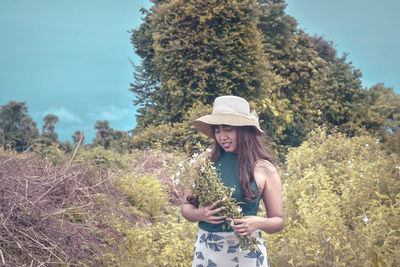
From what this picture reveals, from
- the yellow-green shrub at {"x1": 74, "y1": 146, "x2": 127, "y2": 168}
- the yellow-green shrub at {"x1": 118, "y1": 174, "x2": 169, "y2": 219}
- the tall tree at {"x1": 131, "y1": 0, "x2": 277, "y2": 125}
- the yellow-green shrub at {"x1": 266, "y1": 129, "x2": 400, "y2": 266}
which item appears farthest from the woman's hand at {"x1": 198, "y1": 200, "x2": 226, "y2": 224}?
the tall tree at {"x1": 131, "y1": 0, "x2": 277, "y2": 125}

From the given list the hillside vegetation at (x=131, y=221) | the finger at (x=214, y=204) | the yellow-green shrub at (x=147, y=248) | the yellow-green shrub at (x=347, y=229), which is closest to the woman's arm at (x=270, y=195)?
the finger at (x=214, y=204)

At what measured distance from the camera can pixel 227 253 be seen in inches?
98.7

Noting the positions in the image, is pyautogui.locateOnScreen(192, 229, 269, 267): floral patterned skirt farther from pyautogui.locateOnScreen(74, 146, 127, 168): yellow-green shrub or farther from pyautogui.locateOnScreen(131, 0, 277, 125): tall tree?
pyautogui.locateOnScreen(131, 0, 277, 125): tall tree

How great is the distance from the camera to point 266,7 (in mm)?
16047

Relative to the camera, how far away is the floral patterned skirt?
2.49 meters

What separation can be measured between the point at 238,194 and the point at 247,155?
29cm

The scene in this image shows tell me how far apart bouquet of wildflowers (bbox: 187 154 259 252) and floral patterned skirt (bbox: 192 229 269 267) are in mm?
83

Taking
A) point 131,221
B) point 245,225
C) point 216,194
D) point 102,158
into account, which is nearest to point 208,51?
point 102,158

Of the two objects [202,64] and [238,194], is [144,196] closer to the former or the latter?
[238,194]

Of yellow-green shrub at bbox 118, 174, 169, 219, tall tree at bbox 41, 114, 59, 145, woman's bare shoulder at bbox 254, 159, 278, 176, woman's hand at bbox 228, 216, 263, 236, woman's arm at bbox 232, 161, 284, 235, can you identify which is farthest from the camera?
tall tree at bbox 41, 114, 59, 145

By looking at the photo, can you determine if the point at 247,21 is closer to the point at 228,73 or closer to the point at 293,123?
the point at 228,73

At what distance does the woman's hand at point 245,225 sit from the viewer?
7.63 feet

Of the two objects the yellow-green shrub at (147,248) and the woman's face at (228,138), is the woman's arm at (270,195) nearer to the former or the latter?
the woman's face at (228,138)

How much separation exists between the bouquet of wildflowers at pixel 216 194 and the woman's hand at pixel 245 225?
6 centimetres
